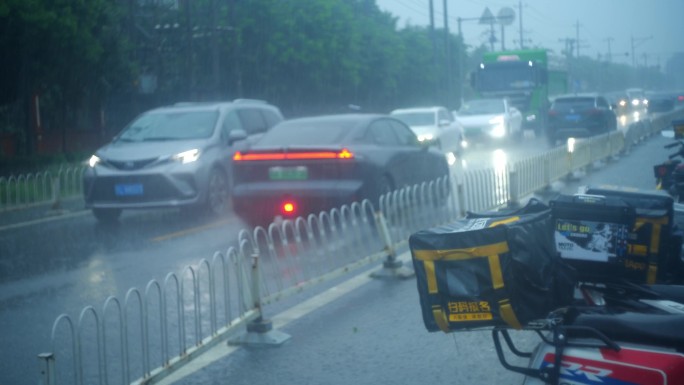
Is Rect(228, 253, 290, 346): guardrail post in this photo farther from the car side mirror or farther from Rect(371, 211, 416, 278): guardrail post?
the car side mirror

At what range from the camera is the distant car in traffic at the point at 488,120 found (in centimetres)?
3042

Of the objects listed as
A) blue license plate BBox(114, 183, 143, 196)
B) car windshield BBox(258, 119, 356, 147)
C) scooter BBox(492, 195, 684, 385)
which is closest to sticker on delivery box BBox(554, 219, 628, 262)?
scooter BBox(492, 195, 684, 385)

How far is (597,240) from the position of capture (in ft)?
15.1

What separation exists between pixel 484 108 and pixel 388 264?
23.2 metres

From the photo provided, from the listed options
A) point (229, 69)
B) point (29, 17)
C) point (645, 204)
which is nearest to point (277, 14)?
point (229, 69)

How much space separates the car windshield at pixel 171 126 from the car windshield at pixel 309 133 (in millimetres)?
2246

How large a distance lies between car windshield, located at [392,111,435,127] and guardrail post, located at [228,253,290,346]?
1829 cm

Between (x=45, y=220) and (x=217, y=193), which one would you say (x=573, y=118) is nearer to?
(x=217, y=193)

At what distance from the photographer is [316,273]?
8.77 meters

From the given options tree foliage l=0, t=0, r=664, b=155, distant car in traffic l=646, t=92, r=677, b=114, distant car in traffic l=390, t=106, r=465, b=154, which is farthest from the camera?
distant car in traffic l=646, t=92, r=677, b=114

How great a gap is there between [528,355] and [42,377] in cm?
229

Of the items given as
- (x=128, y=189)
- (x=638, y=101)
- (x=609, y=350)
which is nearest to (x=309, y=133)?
(x=128, y=189)

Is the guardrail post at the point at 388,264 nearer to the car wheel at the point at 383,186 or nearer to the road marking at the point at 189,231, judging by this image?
the car wheel at the point at 383,186

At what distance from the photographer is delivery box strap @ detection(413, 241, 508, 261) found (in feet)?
12.8
